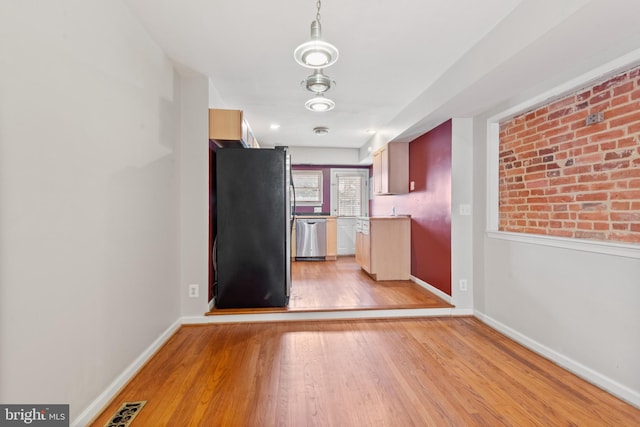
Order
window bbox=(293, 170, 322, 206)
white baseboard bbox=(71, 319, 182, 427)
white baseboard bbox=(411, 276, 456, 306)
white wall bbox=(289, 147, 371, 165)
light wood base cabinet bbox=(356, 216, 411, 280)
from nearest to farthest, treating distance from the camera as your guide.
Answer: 1. white baseboard bbox=(71, 319, 182, 427)
2. white baseboard bbox=(411, 276, 456, 306)
3. light wood base cabinet bbox=(356, 216, 411, 280)
4. white wall bbox=(289, 147, 371, 165)
5. window bbox=(293, 170, 322, 206)

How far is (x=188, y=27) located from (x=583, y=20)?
2.40 m

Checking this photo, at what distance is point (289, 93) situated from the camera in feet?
11.1

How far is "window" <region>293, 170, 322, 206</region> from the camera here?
6.80 m

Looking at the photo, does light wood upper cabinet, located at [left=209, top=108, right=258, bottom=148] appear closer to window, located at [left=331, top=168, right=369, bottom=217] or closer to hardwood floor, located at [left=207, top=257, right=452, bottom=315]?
hardwood floor, located at [left=207, top=257, right=452, bottom=315]

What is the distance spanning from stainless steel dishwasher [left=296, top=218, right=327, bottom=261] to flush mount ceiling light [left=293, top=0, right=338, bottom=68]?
4425mm

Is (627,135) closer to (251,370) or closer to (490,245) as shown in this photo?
(490,245)

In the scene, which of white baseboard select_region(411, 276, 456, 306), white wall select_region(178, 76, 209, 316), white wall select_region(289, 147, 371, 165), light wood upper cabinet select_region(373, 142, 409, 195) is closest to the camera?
white wall select_region(178, 76, 209, 316)

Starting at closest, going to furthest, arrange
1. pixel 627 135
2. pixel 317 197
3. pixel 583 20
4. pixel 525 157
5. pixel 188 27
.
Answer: pixel 583 20, pixel 627 135, pixel 188 27, pixel 525 157, pixel 317 197

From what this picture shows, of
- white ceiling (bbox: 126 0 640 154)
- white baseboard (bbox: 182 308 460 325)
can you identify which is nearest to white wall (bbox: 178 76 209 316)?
white baseboard (bbox: 182 308 460 325)

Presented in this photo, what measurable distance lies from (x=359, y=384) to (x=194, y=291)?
1.82m

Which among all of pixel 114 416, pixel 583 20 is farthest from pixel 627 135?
pixel 114 416

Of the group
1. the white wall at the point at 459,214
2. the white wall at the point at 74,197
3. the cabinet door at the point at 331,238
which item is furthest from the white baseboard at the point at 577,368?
the cabinet door at the point at 331,238

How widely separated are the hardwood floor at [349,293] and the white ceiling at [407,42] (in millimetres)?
2047
